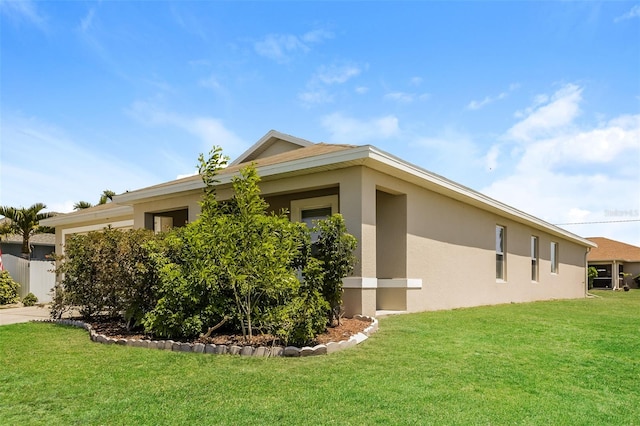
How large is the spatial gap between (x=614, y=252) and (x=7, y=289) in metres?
43.9

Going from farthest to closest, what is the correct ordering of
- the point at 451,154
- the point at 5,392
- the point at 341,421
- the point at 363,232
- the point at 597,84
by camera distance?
1. the point at 451,154
2. the point at 597,84
3. the point at 363,232
4. the point at 5,392
5. the point at 341,421

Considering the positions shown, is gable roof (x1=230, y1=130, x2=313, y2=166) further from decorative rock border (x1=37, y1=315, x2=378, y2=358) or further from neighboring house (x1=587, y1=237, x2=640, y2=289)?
neighboring house (x1=587, y1=237, x2=640, y2=289)

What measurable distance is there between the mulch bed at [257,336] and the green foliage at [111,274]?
0.30 meters

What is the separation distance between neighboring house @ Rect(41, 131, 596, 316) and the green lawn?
289cm

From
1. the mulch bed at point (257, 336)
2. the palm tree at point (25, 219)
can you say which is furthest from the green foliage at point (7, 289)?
the mulch bed at point (257, 336)

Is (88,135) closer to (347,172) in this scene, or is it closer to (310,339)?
(347,172)

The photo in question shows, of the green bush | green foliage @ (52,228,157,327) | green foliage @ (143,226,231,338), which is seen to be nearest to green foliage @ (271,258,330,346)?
green foliage @ (143,226,231,338)

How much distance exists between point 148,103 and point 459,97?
26.0ft

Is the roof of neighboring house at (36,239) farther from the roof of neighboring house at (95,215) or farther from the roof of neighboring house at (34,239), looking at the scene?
the roof of neighboring house at (95,215)

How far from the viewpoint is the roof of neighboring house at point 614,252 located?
39812 mm

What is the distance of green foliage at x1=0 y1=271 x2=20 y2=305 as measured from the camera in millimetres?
18531

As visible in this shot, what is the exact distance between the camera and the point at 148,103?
12297 mm

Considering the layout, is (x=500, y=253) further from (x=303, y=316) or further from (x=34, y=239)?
(x=34, y=239)

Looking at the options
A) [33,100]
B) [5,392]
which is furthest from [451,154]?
[5,392]
